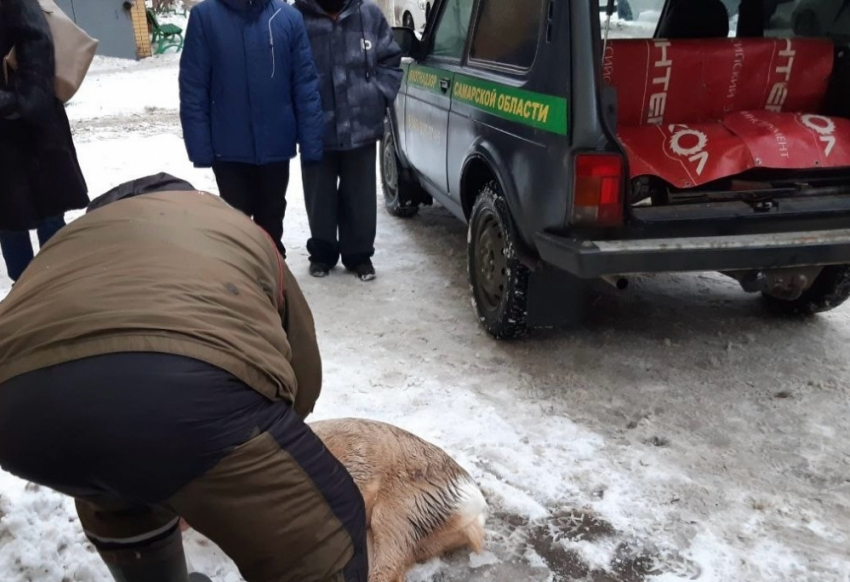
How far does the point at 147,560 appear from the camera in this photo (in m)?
1.75

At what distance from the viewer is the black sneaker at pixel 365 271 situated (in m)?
5.01

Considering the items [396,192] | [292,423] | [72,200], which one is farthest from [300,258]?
[292,423]

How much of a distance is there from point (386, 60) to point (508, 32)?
1.08 meters

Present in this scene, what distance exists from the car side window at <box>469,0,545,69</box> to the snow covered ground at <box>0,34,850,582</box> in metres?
1.47

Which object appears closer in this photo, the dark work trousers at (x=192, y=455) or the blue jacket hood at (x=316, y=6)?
the dark work trousers at (x=192, y=455)

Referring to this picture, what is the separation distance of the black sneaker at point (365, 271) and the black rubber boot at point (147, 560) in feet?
10.7

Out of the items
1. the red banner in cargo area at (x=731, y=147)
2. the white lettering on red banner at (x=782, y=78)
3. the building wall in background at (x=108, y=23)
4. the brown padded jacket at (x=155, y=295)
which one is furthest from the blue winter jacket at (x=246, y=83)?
the building wall in background at (x=108, y=23)

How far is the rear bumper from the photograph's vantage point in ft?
10.1

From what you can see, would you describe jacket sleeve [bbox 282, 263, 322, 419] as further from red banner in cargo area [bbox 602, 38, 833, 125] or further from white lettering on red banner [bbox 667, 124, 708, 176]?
red banner in cargo area [bbox 602, 38, 833, 125]

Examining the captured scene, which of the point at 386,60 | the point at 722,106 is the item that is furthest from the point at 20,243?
the point at 722,106

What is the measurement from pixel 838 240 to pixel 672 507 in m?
1.42

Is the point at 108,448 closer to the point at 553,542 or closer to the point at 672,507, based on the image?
the point at 553,542

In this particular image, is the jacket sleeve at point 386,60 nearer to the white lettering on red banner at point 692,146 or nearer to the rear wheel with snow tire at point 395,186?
the rear wheel with snow tire at point 395,186

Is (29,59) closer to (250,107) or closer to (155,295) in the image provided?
(250,107)
